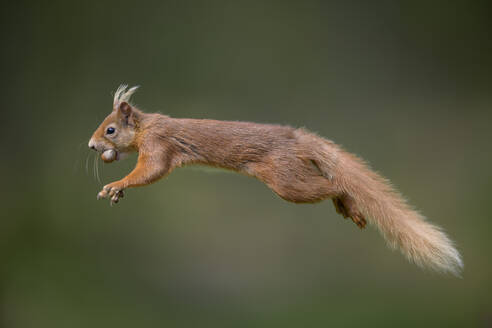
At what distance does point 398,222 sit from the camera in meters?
1.56

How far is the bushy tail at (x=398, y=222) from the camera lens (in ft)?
4.98

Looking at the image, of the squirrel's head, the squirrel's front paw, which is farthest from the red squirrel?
the squirrel's front paw

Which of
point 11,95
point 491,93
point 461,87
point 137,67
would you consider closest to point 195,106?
point 137,67

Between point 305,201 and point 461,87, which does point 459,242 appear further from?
point 305,201

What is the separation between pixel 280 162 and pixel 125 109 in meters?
0.60

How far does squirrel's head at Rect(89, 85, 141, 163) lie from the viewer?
5.08 feet

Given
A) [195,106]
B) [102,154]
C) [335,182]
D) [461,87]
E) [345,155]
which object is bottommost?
[102,154]

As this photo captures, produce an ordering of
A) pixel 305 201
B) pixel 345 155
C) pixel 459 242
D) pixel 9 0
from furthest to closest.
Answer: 1. pixel 459 242
2. pixel 9 0
3. pixel 345 155
4. pixel 305 201

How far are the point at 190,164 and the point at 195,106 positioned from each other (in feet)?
4.37

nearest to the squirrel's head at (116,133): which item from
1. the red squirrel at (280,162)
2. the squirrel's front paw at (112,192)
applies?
the red squirrel at (280,162)

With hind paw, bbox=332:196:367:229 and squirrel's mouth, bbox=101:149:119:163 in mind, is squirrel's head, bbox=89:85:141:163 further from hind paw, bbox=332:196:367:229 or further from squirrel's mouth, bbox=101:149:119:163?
hind paw, bbox=332:196:367:229

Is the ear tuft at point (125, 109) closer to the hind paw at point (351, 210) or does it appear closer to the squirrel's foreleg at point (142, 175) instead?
the squirrel's foreleg at point (142, 175)

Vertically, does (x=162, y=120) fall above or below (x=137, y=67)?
below

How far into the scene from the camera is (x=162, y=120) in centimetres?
162
